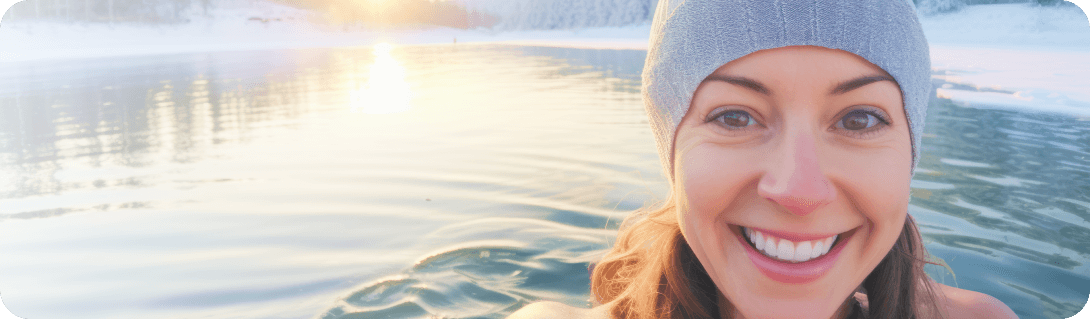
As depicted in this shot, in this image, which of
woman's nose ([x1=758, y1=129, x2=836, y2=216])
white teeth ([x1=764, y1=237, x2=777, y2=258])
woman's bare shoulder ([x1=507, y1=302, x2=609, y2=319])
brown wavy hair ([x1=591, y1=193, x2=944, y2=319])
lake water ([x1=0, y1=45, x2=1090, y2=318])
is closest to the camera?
woman's nose ([x1=758, y1=129, x2=836, y2=216])

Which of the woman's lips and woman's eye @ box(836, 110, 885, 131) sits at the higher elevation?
woman's eye @ box(836, 110, 885, 131)

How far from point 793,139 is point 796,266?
1.06 feet

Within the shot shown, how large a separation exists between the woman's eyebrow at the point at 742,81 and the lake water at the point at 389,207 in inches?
87.8

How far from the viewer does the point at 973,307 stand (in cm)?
239

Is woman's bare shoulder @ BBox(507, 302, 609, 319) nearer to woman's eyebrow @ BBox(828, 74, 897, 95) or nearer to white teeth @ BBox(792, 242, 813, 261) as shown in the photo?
white teeth @ BBox(792, 242, 813, 261)

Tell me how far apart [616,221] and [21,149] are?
7.64 meters

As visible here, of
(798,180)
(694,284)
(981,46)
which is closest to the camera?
(798,180)

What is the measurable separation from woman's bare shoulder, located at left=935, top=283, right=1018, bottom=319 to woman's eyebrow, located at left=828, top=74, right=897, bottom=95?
4.06ft

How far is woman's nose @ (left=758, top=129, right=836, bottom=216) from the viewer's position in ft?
4.84

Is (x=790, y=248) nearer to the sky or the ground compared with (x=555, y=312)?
nearer to the sky

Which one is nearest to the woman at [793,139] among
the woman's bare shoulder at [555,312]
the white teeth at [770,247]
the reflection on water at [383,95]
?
the white teeth at [770,247]

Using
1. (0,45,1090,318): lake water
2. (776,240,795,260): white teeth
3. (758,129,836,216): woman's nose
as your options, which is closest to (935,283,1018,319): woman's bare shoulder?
(776,240,795,260): white teeth

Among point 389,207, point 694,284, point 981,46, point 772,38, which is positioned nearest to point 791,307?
point 694,284

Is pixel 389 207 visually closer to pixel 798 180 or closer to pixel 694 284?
pixel 694 284
